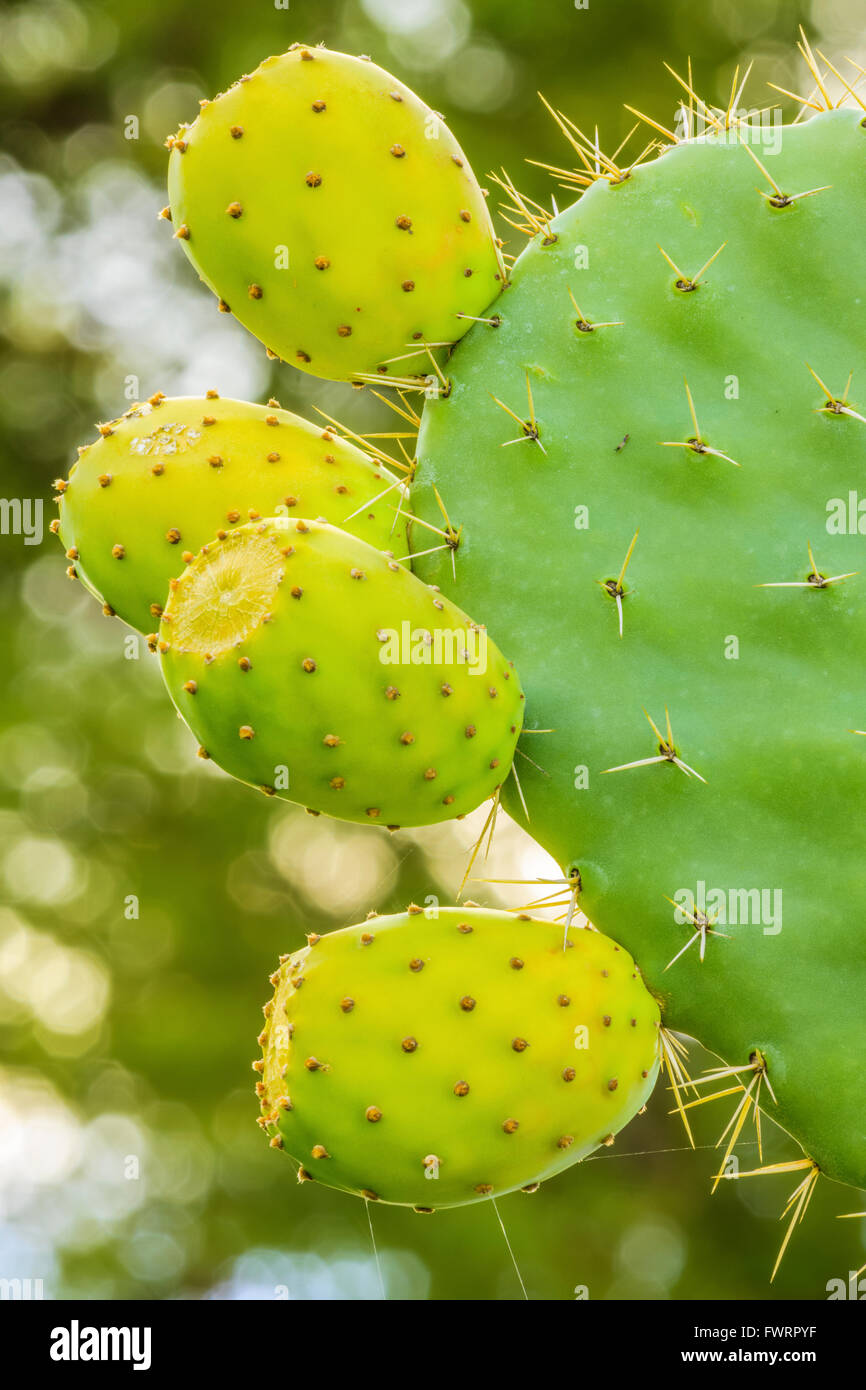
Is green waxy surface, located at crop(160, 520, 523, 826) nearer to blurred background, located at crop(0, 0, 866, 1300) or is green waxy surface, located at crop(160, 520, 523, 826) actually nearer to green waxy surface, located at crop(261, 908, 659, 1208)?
green waxy surface, located at crop(261, 908, 659, 1208)

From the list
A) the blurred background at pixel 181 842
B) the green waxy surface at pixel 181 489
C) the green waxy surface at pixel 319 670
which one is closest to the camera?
the green waxy surface at pixel 319 670

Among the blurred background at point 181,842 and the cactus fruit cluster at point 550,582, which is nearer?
the cactus fruit cluster at point 550,582

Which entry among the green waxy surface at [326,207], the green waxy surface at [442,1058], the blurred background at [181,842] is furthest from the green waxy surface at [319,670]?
the blurred background at [181,842]

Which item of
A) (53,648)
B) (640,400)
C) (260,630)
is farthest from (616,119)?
(260,630)

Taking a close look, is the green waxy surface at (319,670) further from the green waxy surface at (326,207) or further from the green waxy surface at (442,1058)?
the green waxy surface at (326,207)
